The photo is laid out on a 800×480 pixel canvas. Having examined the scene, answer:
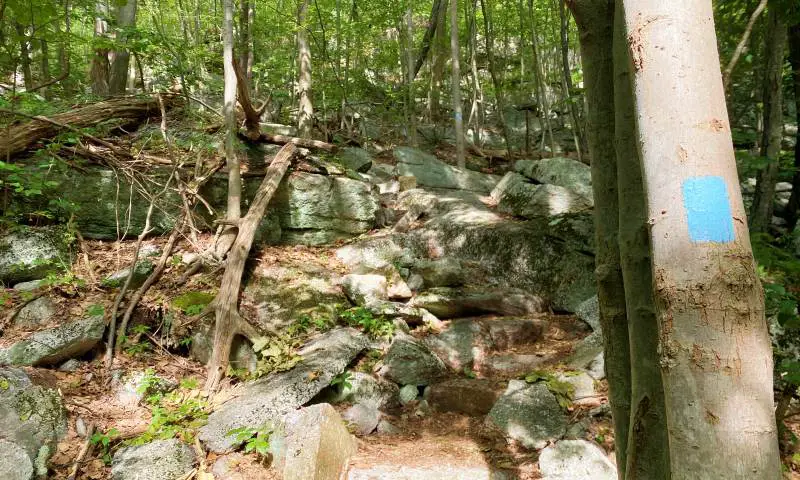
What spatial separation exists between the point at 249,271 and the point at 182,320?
3.89 ft

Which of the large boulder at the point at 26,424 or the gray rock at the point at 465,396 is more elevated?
the large boulder at the point at 26,424

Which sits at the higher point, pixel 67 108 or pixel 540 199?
pixel 67 108

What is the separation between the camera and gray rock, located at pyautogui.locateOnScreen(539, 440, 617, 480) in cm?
314

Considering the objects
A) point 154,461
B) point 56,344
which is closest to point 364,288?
point 154,461

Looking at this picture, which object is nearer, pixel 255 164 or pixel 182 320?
pixel 182 320

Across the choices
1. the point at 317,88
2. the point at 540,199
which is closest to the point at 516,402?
the point at 540,199

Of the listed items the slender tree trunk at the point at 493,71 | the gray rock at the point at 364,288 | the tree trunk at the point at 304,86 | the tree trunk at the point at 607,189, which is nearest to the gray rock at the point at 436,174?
the slender tree trunk at the point at 493,71

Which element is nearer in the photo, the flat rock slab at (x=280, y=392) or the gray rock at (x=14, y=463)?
the gray rock at (x=14, y=463)

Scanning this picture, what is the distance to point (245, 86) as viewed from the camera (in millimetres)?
6762

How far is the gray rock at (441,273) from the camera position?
6.60 m

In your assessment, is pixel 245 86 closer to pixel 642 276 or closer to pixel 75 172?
pixel 75 172

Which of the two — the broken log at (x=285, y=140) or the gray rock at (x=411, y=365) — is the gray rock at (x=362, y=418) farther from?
the broken log at (x=285, y=140)

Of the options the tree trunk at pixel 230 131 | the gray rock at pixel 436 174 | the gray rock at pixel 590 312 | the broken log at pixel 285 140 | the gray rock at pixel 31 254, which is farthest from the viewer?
the gray rock at pixel 436 174

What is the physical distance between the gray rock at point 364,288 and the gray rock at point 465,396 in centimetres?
163
